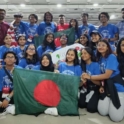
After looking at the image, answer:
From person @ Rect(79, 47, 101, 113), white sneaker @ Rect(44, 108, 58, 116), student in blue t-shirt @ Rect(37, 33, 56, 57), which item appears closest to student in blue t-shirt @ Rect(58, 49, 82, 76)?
person @ Rect(79, 47, 101, 113)

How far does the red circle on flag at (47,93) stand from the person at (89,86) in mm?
528

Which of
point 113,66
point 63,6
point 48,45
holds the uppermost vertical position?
point 63,6

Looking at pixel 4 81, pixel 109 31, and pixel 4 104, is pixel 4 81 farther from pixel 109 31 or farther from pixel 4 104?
pixel 109 31

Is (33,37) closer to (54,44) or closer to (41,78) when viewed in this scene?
(54,44)

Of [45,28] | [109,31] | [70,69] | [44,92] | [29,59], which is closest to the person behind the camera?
[44,92]

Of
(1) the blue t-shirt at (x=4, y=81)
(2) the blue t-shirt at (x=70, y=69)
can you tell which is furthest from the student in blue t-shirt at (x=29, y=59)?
(2) the blue t-shirt at (x=70, y=69)

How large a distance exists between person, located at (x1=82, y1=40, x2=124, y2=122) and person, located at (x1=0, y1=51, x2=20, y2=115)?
1.28 meters

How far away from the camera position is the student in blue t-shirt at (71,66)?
150 inches

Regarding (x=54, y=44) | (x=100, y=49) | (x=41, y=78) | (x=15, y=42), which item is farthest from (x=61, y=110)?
(x=15, y=42)

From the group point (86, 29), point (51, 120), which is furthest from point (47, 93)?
point (86, 29)

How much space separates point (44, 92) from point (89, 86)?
0.85 m

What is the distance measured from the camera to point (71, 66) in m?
3.87

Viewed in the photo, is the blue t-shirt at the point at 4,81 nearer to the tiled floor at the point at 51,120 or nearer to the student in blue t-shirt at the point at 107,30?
the tiled floor at the point at 51,120

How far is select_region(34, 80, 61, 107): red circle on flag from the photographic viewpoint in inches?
135
